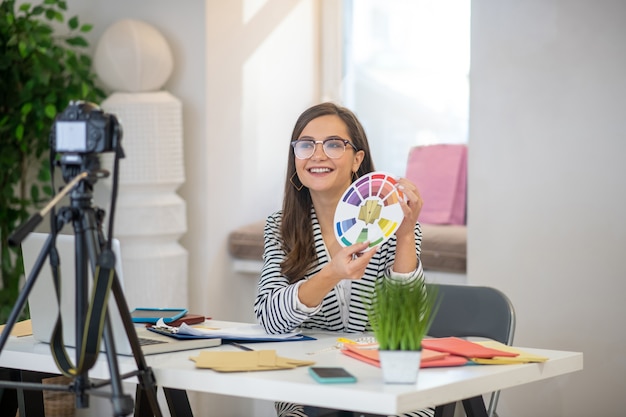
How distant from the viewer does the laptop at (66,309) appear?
2225 mm

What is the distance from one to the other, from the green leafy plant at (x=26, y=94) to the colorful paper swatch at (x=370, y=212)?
2009 mm

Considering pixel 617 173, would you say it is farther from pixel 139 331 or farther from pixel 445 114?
pixel 139 331

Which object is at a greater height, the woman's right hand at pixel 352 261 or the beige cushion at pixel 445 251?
the woman's right hand at pixel 352 261

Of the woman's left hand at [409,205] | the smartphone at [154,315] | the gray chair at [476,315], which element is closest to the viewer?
the woman's left hand at [409,205]

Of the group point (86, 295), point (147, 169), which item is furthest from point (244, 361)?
point (147, 169)

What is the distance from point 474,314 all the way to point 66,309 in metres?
1.21

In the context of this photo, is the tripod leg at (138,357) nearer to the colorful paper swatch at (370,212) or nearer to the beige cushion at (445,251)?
the colorful paper swatch at (370,212)

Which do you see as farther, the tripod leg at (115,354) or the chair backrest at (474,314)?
the chair backrest at (474,314)

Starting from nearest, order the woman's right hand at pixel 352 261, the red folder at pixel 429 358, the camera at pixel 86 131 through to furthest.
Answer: the camera at pixel 86 131
the red folder at pixel 429 358
the woman's right hand at pixel 352 261

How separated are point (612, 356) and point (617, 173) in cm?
65

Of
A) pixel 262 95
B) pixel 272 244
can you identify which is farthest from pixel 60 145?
pixel 262 95

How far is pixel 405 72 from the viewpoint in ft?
15.5

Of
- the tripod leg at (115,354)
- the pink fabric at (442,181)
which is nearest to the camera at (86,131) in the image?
the tripod leg at (115,354)

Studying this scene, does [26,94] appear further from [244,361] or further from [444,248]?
[244,361]
